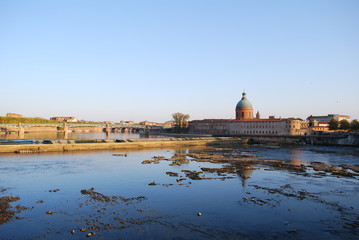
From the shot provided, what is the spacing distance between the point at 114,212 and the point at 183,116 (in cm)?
13605

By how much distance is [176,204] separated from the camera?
23672 millimetres

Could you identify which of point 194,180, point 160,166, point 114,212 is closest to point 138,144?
point 160,166

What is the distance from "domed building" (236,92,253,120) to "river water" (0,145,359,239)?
10703 cm

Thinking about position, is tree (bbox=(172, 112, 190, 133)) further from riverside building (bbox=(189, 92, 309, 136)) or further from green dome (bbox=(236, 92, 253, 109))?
green dome (bbox=(236, 92, 253, 109))

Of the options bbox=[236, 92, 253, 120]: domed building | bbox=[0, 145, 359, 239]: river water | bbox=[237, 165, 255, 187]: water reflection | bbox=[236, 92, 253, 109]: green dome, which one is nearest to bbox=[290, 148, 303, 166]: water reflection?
bbox=[237, 165, 255, 187]: water reflection

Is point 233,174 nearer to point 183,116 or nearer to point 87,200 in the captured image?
point 87,200

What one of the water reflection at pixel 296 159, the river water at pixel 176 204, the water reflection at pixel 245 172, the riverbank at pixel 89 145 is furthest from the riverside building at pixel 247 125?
the river water at pixel 176 204

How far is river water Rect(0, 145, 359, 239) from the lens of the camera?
1797 centimetres

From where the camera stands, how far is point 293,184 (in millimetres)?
32000

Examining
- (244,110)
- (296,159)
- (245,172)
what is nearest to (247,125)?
(244,110)

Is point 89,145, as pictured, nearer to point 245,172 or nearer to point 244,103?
point 245,172

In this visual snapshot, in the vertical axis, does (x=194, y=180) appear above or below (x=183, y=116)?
below

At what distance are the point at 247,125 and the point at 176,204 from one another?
117 m

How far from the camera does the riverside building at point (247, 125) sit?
12419 cm
